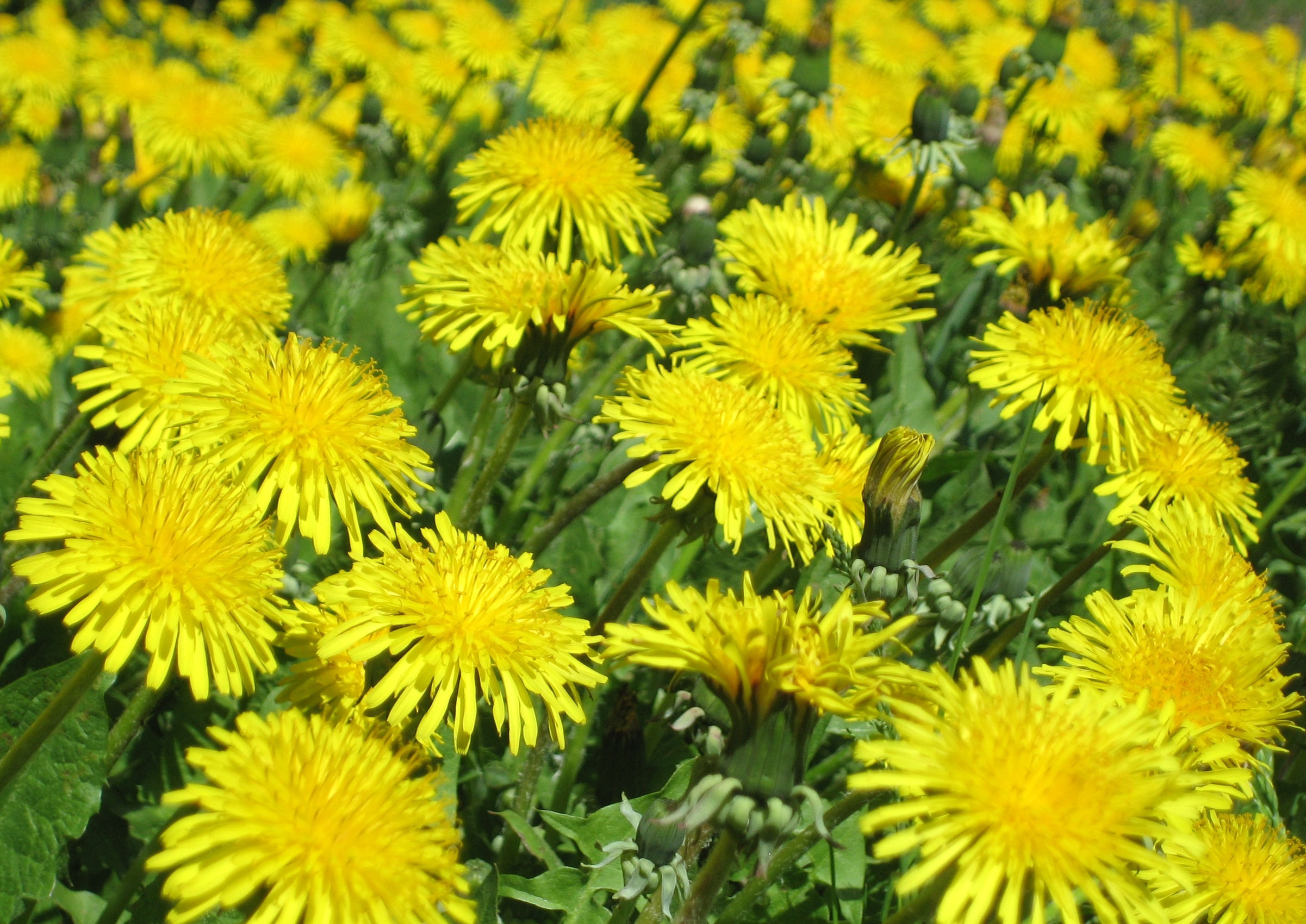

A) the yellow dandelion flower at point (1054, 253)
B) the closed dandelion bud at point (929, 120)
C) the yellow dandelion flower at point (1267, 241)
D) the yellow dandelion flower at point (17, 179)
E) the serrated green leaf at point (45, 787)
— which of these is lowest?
the yellow dandelion flower at point (17, 179)

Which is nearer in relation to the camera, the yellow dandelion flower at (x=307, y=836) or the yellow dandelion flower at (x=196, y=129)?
the yellow dandelion flower at (x=307, y=836)

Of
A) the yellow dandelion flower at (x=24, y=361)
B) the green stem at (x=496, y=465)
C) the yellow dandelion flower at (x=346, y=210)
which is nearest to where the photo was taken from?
the green stem at (x=496, y=465)

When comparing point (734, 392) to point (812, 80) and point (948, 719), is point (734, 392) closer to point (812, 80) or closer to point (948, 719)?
point (948, 719)

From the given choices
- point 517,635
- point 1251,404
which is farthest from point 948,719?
point 1251,404

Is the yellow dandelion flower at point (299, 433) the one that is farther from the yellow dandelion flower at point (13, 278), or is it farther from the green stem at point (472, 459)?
the yellow dandelion flower at point (13, 278)

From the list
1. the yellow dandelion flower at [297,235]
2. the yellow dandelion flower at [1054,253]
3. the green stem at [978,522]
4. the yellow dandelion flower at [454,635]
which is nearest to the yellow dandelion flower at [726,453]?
the yellow dandelion flower at [454,635]
